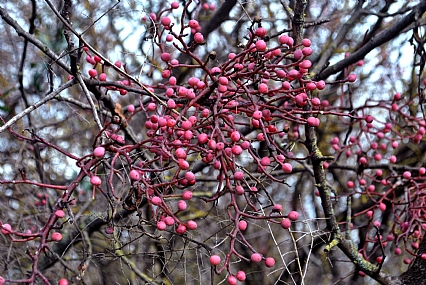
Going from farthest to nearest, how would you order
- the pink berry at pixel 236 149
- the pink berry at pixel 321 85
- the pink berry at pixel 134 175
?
the pink berry at pixel 321 85 < the pink berry at pixel 236 149 < the pink berry at pixel 134 175

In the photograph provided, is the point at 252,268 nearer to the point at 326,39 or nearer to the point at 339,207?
the point at 339,207

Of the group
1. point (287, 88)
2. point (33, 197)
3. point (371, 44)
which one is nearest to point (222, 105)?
point (287, 88)

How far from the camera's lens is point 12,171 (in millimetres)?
2916

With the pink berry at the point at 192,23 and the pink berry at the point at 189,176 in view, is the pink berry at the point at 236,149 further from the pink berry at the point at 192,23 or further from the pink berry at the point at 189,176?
the pink berry at the point at 192,23

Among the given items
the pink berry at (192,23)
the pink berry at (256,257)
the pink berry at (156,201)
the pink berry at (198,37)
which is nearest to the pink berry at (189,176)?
the pink berry at (156,201)

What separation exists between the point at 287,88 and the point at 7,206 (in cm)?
215

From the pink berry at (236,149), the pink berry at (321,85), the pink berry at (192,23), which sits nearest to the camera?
the pink berry at (236,149)

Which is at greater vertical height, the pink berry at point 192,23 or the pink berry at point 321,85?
the pink berry at point 192,23

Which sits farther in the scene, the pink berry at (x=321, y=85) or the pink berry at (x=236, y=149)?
the pink berry at (x=321, y=85)

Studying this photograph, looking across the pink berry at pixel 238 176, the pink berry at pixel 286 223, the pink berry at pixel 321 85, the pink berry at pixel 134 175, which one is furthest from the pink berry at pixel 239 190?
the pink berry at pixel 321 85

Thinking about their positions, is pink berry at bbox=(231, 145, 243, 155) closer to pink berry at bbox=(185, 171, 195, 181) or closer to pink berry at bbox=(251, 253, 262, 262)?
pink berry at bbox=(185, 171, 195, 181)

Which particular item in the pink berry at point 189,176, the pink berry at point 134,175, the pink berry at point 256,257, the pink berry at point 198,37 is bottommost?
the pink berry at point 256,257

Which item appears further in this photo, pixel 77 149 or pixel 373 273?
pixel 77 149

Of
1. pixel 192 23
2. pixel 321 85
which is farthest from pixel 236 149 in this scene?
pixel 192 23
